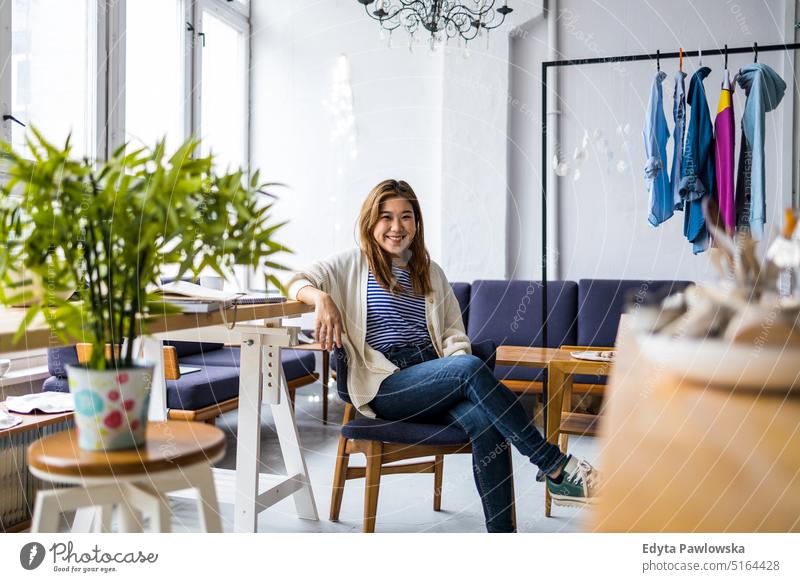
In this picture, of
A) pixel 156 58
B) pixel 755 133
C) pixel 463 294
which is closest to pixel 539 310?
pixel 463 294

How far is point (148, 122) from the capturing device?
35.4 inches

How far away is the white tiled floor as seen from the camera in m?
1.43

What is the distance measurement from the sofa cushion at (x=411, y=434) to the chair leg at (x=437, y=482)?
0.14 meters

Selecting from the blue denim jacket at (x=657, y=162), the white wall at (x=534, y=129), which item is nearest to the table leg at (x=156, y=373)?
the white wall at (x=534, y=129)

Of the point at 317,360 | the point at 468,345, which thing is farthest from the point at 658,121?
the point at 317,360

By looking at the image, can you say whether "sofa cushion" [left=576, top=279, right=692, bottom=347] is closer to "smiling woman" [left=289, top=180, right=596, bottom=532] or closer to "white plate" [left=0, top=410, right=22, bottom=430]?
"smiling woman" [left=289, top=180, right=596, bottom=532]

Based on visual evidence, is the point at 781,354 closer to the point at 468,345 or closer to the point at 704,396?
the point at 704,396

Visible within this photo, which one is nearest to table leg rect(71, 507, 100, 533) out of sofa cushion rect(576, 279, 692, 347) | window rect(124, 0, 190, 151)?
window rect(124, 0, 190, 151)

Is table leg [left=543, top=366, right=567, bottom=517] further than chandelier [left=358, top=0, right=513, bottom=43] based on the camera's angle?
No

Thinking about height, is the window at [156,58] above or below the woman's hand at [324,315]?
above

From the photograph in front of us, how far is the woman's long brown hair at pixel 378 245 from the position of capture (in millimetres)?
1399

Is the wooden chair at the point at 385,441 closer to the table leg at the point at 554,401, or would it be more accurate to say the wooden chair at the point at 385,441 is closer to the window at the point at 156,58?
the table leg at the point at 554,401

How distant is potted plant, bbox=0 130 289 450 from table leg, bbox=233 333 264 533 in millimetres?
546

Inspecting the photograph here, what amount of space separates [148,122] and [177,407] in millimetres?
377
